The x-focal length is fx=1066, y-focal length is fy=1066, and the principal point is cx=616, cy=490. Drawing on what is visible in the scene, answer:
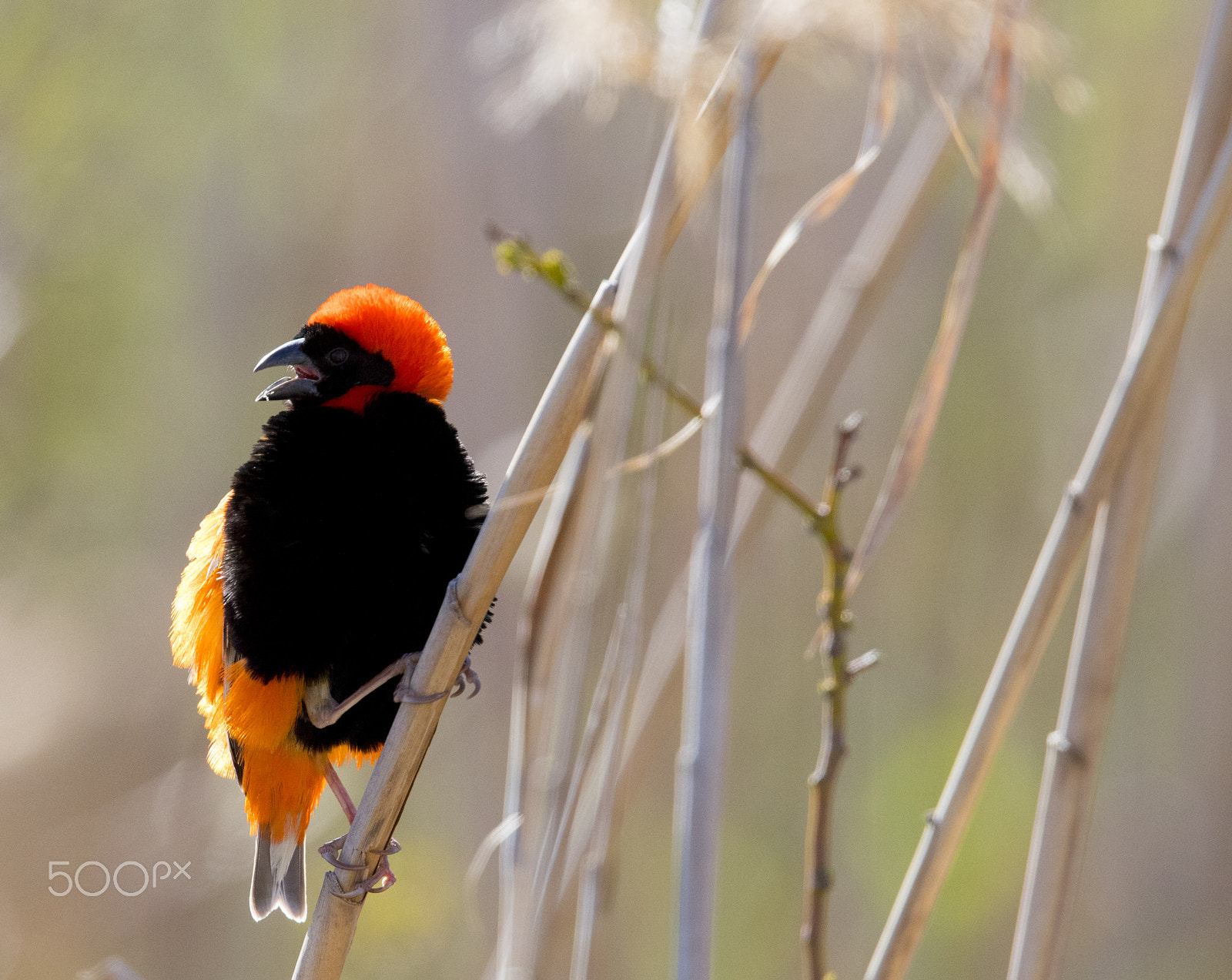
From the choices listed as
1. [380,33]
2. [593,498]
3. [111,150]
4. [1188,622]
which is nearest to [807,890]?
[593,498]

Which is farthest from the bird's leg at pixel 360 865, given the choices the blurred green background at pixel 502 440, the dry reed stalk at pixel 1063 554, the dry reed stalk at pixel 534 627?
the blurred green background at pixel 502 440

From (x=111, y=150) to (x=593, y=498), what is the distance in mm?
3065

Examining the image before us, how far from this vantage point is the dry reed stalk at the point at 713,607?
0.85 meters

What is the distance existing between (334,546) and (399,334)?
29 centimetres

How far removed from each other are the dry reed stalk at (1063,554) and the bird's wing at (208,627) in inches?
35.1

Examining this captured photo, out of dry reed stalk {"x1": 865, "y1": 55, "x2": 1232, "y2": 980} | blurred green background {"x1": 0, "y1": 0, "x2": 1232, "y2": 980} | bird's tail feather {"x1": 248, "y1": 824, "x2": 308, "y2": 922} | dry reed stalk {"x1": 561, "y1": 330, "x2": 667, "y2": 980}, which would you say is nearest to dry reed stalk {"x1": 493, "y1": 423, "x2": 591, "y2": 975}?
dry reed stalk {"x1": 561, "y1": 330, "x2": 667, "y2": 980}

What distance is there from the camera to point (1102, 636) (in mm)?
1072

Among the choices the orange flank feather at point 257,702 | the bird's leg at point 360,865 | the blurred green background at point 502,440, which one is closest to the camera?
the bird's leg at point 360,865

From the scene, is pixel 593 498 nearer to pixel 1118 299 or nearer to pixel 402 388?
pixel 402 388

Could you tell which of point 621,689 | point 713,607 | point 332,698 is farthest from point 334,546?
point 713,607

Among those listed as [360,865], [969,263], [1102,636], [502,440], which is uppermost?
[502,440]

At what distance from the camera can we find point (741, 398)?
0.94m

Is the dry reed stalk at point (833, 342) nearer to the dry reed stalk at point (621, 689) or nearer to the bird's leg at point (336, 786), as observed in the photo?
the dry reed stalk at point (621, 689)

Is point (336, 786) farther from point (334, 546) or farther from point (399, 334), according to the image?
point (399, 334)
